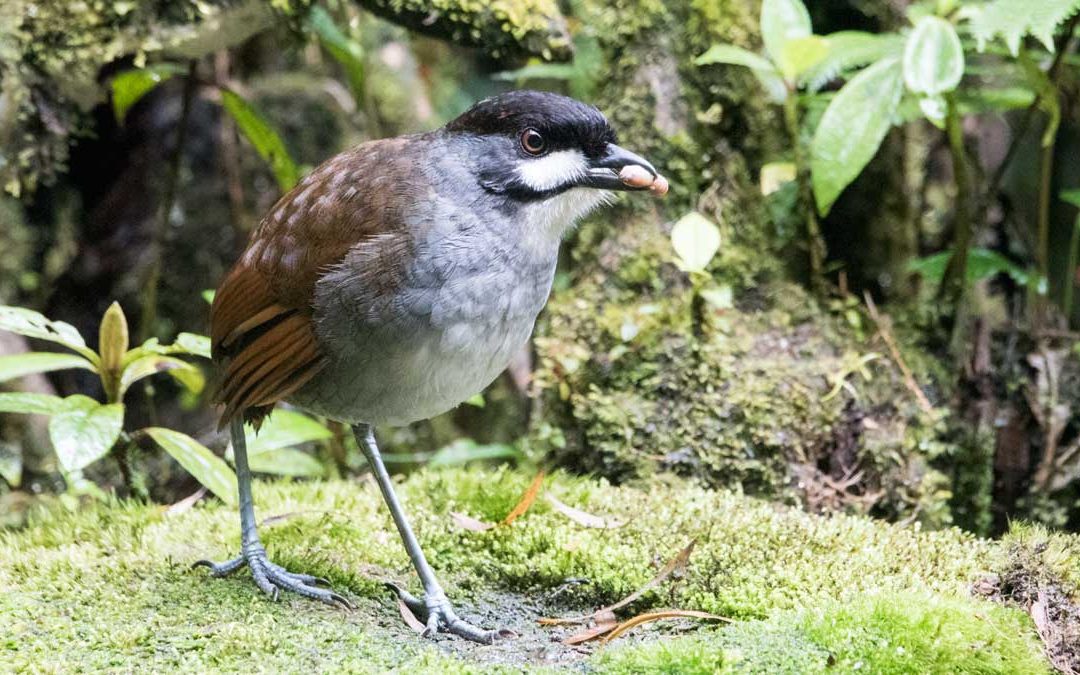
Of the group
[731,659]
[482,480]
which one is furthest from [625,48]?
[731,659]

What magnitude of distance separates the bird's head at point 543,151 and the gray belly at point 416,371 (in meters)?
0.37

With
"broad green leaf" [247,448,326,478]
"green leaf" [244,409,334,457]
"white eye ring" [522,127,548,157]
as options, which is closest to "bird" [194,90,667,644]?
"white eye ring" [522,127,548,157]

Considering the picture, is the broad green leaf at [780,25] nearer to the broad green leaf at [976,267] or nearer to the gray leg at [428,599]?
the broad green leaf at [976,267]

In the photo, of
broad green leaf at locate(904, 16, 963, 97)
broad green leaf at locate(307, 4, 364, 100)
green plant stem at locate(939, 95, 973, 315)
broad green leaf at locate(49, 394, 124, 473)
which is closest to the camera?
broad green leaf at locate(49, 394, 124, 473)

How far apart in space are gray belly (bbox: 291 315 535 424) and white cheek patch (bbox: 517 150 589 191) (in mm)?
364

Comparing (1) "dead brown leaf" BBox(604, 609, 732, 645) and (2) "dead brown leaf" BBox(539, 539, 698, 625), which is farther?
(2) "dead brown leaf" BBox(539, 539, 698, 625)

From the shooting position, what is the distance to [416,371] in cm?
260

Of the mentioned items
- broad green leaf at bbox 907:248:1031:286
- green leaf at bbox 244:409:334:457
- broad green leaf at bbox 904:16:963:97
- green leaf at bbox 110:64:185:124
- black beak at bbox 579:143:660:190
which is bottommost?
green leaf at bbox 244:409:334:457

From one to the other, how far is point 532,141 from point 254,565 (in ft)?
4.58

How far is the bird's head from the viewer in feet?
8.83

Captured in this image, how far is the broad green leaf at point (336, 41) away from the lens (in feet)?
13.6

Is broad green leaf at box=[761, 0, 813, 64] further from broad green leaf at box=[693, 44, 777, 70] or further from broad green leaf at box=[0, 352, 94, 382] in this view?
broad green leaf at box=[0, 352, 94, 382]

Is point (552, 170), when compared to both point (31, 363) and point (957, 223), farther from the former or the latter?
point (957, 223)

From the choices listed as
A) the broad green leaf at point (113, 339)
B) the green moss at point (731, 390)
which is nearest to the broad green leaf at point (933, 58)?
the green moss at point (731, 390)
